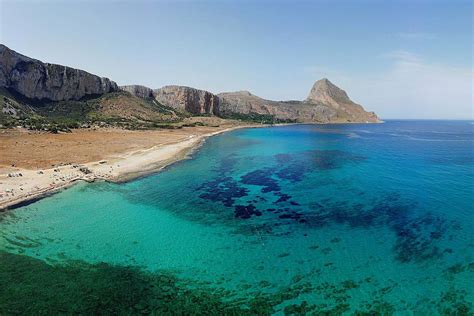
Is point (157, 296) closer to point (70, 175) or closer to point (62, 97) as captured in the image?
point (70, 175)

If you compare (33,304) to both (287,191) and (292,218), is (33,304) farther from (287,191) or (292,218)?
(287,191)

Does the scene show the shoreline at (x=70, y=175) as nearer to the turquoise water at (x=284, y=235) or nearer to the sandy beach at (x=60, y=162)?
the sandy beach at (x=60, y=162)

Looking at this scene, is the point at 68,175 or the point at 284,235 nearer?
the point at 284,235

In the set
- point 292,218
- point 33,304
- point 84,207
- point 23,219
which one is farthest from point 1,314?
point 292,218

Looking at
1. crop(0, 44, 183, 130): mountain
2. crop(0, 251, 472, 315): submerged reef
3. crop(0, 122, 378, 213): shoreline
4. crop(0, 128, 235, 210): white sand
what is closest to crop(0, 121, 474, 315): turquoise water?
crop(0, 251, 472, 315): submerged reef

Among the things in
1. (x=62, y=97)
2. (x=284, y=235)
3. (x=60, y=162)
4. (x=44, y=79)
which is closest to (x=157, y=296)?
(x=284, y=235)

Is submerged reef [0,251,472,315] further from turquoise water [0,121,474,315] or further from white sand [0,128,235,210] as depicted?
white sand [0,128,235,210]
